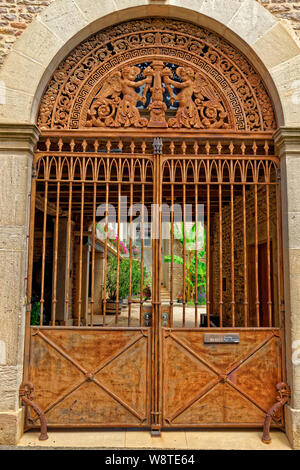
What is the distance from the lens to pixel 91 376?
11.7 ft

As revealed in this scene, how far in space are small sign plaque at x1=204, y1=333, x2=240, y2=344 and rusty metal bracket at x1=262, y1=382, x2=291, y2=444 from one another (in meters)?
0.61

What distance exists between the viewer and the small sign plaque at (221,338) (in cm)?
363

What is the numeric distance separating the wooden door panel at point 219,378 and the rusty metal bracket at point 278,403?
0.34ft

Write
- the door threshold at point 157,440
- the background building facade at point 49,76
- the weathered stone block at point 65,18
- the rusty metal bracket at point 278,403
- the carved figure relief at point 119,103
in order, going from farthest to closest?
the carved figure relief at point 119,103 → the weathered stone block at point 65,18 → the background building facade at point 49,76 → the rusty metal bracket at point 278,403 → the door threshold at point 157,440

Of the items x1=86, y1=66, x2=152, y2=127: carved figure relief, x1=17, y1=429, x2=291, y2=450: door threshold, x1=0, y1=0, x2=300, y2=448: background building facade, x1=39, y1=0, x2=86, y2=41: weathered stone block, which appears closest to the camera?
x1=17, y1=429, x2=291, y2=450: door threshold

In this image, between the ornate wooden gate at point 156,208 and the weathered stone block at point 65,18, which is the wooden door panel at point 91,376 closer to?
the ornate wooden gate at point 156,208

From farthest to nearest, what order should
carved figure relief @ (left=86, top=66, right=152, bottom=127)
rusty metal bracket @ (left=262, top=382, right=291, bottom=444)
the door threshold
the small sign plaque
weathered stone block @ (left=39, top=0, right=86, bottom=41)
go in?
carved figure relief @ (left=86, top=66, right=152, bottom=127), weathered stone block @ (left=39, top=0, right=86, bottom=41), the small sign plaque, rusty metal bracket @ (left=262, top=382, right=291, bottom=444), the door threshold

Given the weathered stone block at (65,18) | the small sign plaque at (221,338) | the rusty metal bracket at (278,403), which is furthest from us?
the weathered stone block at (65,18)

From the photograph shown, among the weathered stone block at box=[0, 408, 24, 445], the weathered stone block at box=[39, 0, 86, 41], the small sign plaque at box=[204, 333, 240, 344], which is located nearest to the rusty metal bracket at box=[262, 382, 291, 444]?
the small sign plaque at box=[204, 333, 240, 344]

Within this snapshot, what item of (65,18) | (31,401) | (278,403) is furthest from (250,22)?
(31,401)

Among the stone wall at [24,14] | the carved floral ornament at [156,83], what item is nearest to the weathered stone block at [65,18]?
the stone wall at [24,14]

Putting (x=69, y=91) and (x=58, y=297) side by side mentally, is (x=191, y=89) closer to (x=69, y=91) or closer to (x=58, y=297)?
(x=69, y=91)

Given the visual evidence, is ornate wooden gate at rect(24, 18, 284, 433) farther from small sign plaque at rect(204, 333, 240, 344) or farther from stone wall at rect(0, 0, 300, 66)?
stone wall at rect(0, 0, 300, 66)

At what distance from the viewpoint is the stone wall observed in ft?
12.4
